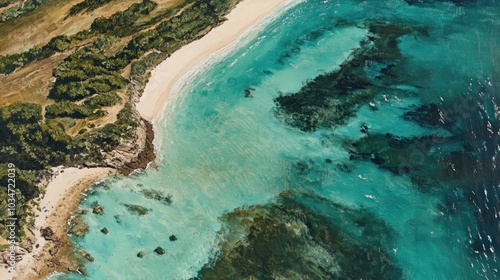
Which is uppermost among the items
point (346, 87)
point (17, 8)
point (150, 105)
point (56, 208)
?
point (17, 8)

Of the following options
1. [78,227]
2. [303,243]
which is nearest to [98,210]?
[78,227]

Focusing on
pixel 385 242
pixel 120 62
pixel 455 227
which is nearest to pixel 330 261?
pixel 385 242

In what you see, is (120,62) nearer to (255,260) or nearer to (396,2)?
(255,260)

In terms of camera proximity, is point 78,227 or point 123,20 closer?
point 78,227

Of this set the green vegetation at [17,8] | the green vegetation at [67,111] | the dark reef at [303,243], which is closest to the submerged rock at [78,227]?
the dark reef at [303,243]

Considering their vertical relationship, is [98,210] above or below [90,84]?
below

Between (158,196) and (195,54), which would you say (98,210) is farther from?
(195,54)

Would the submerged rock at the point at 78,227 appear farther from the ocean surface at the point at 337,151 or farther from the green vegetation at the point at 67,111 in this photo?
the green vegetation at the point at 67,111
